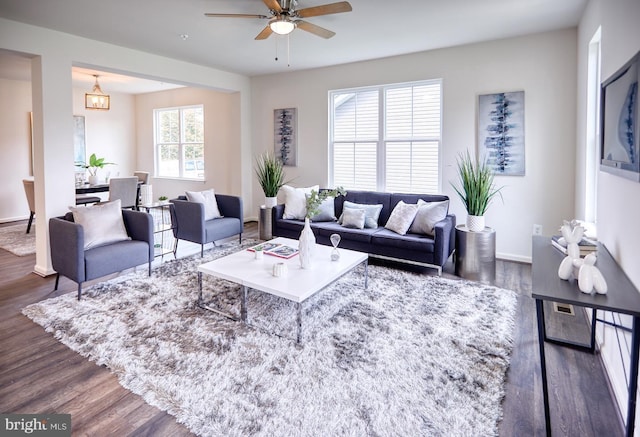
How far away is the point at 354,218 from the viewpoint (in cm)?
468

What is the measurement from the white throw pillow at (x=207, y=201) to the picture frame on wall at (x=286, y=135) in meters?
1.64

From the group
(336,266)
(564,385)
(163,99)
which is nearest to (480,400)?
Result: (564,385)

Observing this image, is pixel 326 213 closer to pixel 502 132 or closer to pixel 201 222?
pixel 201 222

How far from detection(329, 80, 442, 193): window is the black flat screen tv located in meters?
2.67

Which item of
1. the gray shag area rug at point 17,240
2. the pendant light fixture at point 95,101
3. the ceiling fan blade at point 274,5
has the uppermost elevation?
the pendant light fixture at point 95,101

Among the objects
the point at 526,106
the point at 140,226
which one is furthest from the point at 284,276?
the point at 526,106

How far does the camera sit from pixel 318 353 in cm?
251

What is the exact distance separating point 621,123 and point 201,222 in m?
4.13

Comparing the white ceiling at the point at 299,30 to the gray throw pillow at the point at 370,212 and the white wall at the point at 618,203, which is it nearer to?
the white wall at the point at 618,203

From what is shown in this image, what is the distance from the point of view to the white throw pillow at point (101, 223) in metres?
3.65

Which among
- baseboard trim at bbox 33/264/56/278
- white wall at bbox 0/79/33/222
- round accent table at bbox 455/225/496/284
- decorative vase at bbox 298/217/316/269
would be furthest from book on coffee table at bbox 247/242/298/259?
white wall at bbox 0/79/33/222

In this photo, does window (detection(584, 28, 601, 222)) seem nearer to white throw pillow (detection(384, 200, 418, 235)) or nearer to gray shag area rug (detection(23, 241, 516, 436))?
gray shag area rug (detection(23, 241, 516, 436))

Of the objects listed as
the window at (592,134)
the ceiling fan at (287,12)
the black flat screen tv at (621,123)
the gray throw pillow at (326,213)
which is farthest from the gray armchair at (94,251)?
the window at (592,134)

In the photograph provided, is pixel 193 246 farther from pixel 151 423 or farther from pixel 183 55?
pixel 151 423
